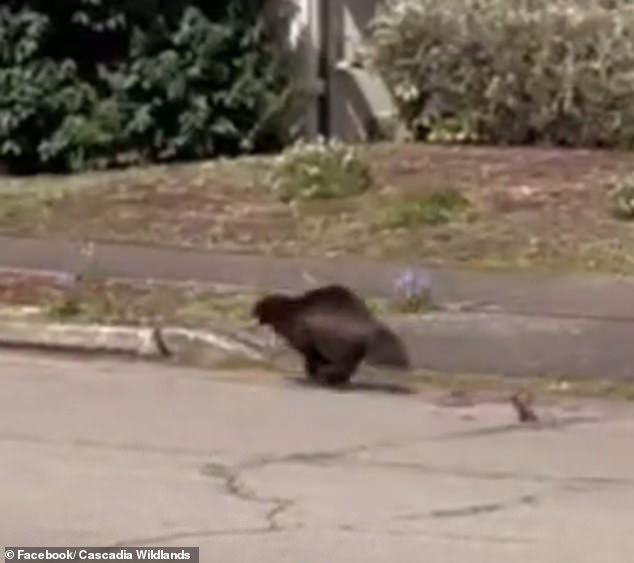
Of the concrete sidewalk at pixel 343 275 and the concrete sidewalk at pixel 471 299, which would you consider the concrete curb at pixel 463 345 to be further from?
the concrete sidewalk at pixel 343 275

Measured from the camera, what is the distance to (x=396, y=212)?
1571cm

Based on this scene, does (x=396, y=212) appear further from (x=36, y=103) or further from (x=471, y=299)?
(x=36, y=103)

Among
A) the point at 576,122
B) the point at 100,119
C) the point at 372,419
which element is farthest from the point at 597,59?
the point at 372,419

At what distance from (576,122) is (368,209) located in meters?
2.68

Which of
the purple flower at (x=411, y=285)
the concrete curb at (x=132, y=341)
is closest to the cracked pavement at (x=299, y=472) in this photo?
the concrete curb at (x=132, y=341)

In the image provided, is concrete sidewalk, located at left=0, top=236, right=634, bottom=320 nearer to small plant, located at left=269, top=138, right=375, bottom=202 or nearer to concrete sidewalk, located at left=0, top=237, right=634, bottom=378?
concrete sidewalk, located at left=0, top=237, right=634, bottom=378

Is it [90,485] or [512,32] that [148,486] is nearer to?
[90,485]

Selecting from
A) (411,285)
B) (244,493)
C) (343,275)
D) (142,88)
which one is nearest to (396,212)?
(343,275)

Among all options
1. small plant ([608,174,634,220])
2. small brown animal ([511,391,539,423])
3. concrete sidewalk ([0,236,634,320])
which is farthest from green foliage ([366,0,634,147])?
small brown animal ([511,391,539,423])

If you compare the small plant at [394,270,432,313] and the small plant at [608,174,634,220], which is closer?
the small plant at [394,270,432,313]

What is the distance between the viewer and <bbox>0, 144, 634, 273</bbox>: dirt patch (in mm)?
15062

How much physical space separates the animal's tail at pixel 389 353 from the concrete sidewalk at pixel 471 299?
89 mm

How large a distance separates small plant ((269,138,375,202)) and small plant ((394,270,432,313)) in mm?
2951

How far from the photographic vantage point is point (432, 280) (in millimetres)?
14148
